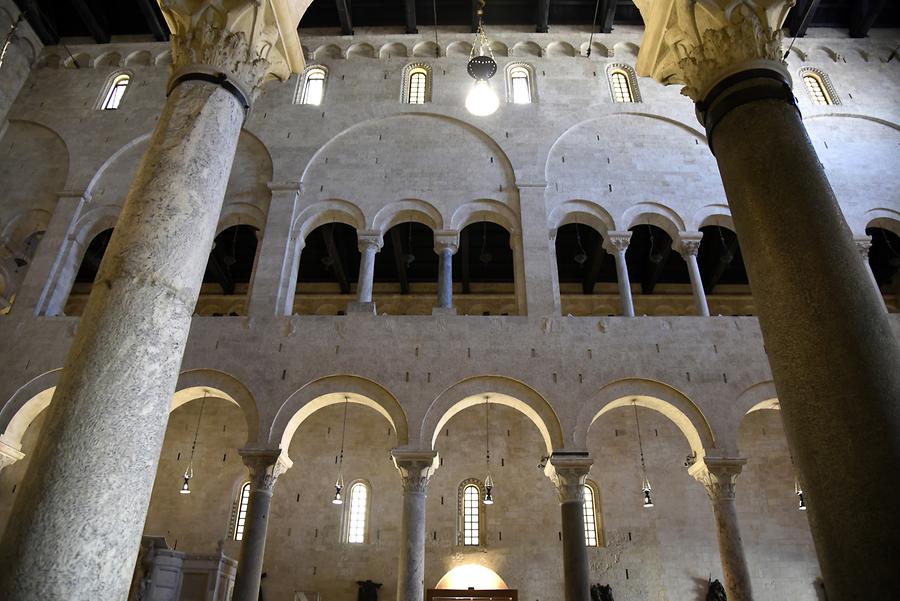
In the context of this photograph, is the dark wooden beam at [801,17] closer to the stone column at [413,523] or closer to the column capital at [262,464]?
the stone column at [413,523]

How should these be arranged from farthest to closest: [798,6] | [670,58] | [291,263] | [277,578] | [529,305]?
[798,6]
[277,578]
[291,263]
[529,305]
[670,58]

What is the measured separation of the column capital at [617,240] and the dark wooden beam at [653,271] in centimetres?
399

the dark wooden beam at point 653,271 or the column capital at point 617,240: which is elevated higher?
the dark wooden beam at point 653,271

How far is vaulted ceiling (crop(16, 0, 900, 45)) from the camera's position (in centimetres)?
1767

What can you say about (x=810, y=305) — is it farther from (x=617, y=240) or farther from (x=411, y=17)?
(x=411, y=17)

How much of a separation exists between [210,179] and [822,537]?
16.4 feet

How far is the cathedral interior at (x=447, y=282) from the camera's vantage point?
1186 centimetres

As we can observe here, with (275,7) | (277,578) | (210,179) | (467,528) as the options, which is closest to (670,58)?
A: (275,7)

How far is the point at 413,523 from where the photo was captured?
11.4 meters

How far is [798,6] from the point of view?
1733 cm

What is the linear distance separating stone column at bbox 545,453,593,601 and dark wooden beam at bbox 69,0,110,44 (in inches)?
658

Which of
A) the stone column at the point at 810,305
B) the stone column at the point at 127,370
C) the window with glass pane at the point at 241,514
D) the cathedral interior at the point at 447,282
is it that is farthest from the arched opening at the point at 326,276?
the stone column at the point at 810,305

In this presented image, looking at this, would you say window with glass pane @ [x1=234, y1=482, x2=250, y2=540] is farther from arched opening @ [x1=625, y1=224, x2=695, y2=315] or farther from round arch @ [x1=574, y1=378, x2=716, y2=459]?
arched opening @ [x1=625, y1=224, x2=695, y2=315]

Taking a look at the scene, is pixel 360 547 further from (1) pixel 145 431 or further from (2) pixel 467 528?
(1) pixel 145 431
